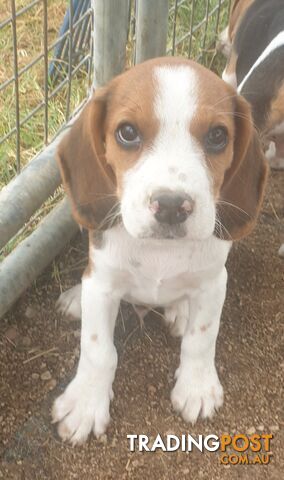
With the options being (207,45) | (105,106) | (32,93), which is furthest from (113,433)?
(207,45)

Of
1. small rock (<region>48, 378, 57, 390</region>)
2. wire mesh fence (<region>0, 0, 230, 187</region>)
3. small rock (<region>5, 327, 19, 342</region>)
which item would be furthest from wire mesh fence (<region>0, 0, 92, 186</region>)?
small rock (<region>48, 378, 57, 390</region>)

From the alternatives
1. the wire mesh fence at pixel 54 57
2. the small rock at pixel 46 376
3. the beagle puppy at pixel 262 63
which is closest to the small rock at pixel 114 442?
the small rock at pixel 46 376

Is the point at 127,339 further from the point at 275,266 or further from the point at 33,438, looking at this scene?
the point at 275,266

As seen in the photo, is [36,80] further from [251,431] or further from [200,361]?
[251,431]

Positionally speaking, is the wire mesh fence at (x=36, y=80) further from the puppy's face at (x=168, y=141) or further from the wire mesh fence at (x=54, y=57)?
the puppy's face at (x=168, y=141)

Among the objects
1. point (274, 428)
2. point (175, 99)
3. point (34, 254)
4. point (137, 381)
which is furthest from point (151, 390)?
point (175, 99)
